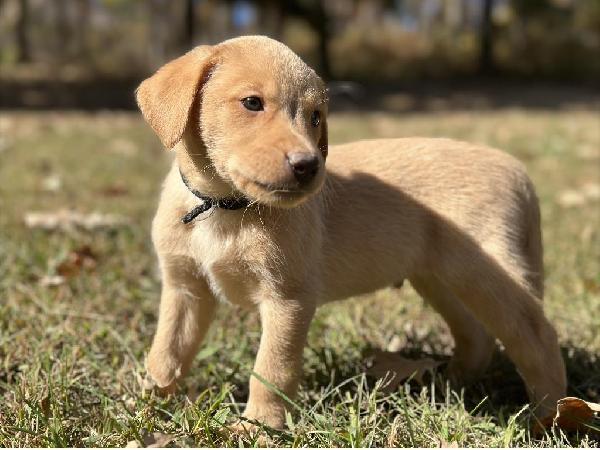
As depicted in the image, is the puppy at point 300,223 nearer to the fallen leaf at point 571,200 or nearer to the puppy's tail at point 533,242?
the puppy's tail at point 533,242

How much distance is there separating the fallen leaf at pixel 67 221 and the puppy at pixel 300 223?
6.87ft

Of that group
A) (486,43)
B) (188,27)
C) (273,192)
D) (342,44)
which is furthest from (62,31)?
(273,192)

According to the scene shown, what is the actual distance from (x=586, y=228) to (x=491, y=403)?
107 inches

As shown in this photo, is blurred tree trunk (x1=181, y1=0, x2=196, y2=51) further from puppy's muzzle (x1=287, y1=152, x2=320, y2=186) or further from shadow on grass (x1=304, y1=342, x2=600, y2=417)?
puppy's muzzle (x1=287, y1=152, x2=320, y2=186)

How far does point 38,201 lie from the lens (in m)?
5.44

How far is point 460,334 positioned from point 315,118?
1.29 m

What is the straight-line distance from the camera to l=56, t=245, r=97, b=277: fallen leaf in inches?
146

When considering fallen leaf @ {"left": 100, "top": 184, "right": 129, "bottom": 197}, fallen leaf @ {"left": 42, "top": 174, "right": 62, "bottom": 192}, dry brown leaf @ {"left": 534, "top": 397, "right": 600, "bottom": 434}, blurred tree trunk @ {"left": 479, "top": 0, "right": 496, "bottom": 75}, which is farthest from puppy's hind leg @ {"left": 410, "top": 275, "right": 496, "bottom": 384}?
blurred tree trunk @ {"left": 479, "top": 0, "right": 496, "bottom": 75}

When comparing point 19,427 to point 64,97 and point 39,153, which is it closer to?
point 39,153

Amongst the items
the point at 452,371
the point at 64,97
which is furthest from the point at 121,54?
the point at 452,371

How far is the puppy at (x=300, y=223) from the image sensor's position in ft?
7.18

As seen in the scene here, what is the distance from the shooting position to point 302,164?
2031mm

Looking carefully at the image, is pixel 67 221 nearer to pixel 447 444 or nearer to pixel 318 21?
pixel 447 444

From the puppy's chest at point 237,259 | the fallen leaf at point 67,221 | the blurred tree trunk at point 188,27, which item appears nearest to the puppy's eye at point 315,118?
the puppy's chest at point 237,259
